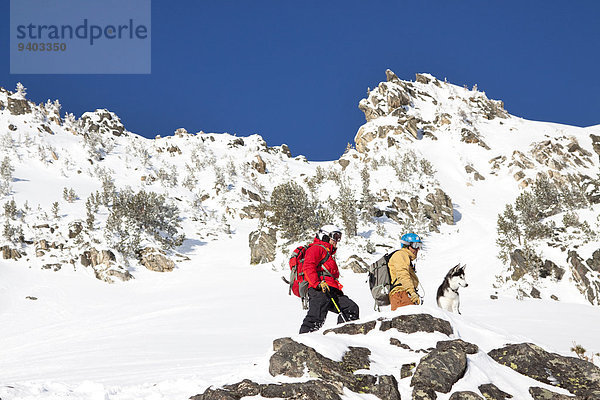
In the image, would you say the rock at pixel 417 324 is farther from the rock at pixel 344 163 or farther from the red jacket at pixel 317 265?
the rock at pixel 344 163

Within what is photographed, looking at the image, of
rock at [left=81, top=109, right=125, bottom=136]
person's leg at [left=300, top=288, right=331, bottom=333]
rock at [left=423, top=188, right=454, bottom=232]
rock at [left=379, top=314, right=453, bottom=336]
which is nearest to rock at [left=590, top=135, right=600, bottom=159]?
rock at [left=423, top=188, right=454, bottom=232]

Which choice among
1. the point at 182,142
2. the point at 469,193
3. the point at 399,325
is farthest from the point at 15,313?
the point at 182,142

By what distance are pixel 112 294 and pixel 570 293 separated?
71.1ft

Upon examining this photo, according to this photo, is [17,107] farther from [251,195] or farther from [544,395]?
[544,395]

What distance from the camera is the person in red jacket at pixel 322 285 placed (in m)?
5.82

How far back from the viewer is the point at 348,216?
27.3m

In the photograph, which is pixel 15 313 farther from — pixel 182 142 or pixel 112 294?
pixel 182 142

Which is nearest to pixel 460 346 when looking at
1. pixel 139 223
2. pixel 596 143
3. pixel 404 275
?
pixel 404 275

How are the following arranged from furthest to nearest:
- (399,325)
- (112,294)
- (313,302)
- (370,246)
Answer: (370,246) → (112,294) → (313,302) → (399,325)

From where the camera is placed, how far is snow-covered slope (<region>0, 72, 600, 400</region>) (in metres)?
8.16

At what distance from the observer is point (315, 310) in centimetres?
582

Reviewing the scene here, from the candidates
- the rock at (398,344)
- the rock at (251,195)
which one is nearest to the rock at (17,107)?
the rock at (251,195)

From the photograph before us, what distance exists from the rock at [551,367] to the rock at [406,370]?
110 centimetres

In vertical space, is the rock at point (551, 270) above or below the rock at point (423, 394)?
below
